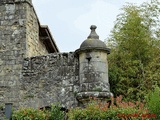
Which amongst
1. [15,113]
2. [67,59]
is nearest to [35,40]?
[67,59]

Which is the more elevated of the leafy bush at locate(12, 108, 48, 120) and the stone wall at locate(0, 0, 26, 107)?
the stone wall at locate(0, 0, 26, 107)

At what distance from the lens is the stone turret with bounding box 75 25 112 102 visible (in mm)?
9719

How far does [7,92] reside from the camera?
34.8 ft

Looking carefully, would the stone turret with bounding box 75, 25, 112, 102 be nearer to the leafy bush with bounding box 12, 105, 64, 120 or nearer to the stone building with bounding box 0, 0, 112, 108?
the stone building with bounding box 0, 0, 112, 108

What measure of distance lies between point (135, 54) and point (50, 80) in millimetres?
3252

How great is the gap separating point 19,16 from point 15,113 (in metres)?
3.30

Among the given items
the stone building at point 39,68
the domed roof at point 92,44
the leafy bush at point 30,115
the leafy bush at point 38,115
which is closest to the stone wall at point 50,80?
the stone building at point 39,68

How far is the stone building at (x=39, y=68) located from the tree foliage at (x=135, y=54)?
1777mm

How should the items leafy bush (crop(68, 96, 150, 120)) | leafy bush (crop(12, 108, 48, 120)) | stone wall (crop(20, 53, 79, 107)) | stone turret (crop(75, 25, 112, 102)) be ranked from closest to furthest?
leafy bush (crop(68, 96, 150, 120)) → leafy bush (crop(12, 108, 48, 120)) → stone turret (crop(75, 25, 112, 102)) → stone wall (crop(20, 53, 79, 107))

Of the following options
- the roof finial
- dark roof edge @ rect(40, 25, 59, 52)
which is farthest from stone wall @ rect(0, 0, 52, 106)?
the roof finial

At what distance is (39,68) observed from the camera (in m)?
10.6

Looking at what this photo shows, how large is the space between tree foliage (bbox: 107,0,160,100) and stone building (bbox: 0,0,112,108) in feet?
5.83

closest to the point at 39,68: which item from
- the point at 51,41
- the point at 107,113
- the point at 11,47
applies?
the point at 11,47

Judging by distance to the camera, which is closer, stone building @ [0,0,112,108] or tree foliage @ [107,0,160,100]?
stone building @ [0,0,112,108]
